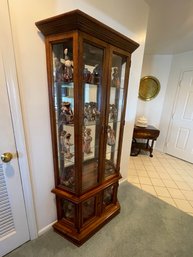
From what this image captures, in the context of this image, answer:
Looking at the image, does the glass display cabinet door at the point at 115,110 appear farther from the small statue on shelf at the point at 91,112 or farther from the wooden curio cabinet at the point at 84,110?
the small statue on shelf at the point at 91,112

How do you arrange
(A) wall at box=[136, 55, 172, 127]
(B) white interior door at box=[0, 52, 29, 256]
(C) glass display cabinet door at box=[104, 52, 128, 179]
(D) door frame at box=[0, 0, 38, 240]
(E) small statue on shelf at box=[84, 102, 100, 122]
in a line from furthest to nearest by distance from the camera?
(A) wall at box=[136, 55, 172, 127], (C) glass display cabinet door at box=[104, 52, 128, 179], (E) small statue on shelf at box=[84, 102, 100, 122], (B) white interior door at box=[0, 52, 29, 256], (D) door frame at box=[0, 0, 38, 240]

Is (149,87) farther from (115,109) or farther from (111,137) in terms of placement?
(111,137)

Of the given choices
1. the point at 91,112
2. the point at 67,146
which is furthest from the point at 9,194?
the point at 91,112

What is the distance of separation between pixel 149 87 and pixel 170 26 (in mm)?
1707

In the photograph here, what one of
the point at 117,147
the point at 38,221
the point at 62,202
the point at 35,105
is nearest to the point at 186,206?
the point at 117,147

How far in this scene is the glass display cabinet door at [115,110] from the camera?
4.44ft

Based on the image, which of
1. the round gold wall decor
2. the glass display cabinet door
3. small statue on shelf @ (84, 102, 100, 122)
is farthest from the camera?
the round gold wall decor

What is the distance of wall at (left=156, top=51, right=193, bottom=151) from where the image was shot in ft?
10.6

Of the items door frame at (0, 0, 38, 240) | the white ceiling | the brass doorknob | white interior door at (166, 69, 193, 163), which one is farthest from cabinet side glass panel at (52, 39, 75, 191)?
white interior door at (166, 69, 193, 163)

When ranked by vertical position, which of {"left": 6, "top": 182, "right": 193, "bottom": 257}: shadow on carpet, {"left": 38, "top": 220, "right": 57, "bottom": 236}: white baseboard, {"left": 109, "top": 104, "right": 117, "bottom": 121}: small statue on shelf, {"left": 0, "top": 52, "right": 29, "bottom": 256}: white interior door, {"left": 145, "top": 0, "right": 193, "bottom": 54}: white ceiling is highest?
{"left": 145, "top": 0, "right": 193, "bottom": 54}: white ceiling

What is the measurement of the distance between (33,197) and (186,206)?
82.4 inches

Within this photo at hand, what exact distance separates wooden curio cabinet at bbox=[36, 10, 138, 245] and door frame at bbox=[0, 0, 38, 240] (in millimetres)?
207

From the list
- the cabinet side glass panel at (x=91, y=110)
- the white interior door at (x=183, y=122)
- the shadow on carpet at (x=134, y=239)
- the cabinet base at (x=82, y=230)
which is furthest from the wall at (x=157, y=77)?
the cabinet base at (x=82, y=230)

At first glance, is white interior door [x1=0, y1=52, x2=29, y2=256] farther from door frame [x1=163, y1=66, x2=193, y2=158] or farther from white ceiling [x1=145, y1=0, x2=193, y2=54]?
door frame [x1=163, y1=66, x2=193, y2=158]
